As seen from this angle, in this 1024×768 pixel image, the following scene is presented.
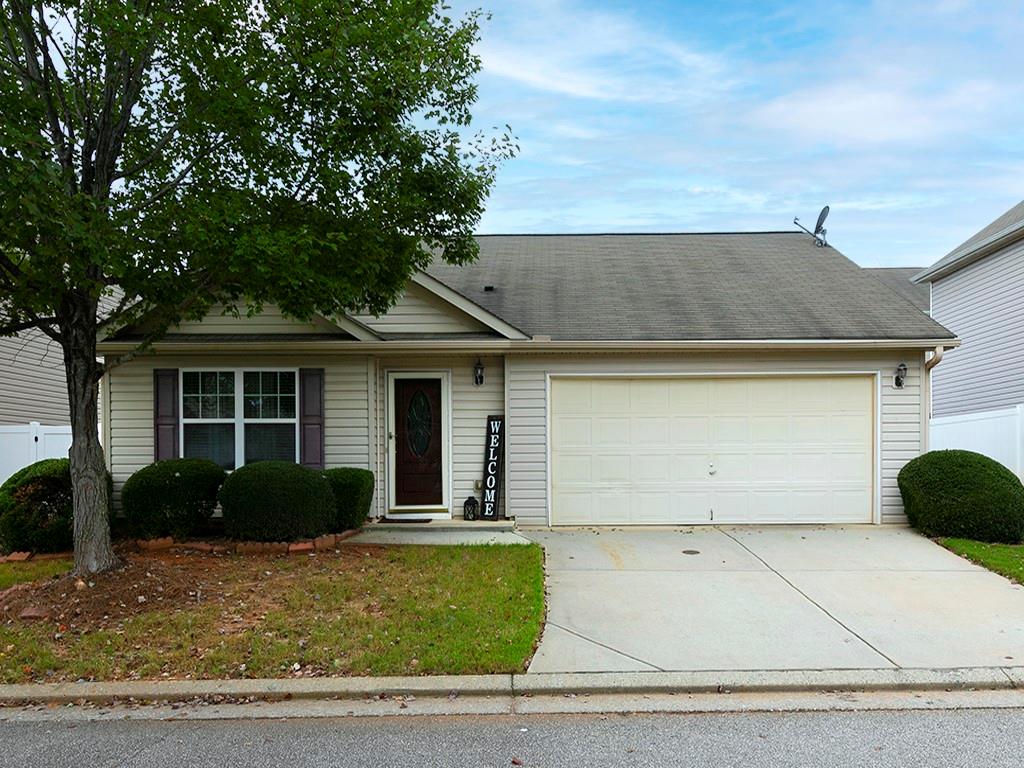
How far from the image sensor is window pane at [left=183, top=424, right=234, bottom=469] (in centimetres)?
1022

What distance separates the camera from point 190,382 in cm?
1032

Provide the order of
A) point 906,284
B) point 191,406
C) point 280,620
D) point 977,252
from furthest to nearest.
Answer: point 906,284
point 977,252
point 191,406
point 280,620

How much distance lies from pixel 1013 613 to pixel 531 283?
821cm

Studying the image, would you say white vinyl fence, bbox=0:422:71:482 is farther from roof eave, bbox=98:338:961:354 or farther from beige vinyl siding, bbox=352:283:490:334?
beige vinyl siding, bbox=352:283:490:334

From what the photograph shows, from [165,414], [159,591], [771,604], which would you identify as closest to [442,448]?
[165,414]

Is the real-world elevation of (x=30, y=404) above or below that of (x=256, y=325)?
below

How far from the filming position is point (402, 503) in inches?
419

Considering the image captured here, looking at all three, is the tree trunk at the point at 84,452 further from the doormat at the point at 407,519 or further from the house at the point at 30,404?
the house at the point at 30,404

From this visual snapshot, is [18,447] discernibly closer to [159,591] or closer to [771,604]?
[159,591]

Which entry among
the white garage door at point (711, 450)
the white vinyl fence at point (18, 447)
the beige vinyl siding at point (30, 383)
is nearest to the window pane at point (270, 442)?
the white garage door at point (711, 450)

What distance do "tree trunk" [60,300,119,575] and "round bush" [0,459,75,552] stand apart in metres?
1.95

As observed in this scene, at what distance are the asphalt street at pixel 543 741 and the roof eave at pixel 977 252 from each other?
13155 mm

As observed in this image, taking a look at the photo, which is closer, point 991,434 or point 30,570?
point 30,570

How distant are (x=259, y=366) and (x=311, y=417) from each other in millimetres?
1025
